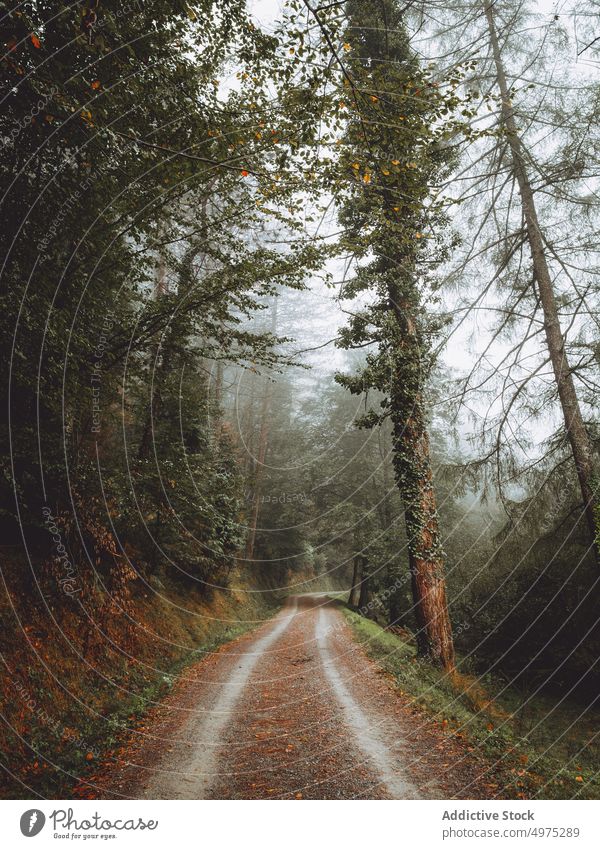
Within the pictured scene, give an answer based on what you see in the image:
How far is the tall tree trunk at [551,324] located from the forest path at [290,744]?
5.19m

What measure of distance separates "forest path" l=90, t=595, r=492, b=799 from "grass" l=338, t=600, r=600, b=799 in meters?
0.33

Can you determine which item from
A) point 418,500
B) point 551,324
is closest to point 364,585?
point 418,500

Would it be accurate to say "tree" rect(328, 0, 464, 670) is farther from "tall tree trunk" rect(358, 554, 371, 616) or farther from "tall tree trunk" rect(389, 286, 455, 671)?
"tall tree trunk" rect(358, 554, 371, 616)

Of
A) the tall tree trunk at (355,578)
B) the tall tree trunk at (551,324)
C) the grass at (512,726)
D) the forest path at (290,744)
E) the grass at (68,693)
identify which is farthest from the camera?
the tall tree trunk at (355,578)

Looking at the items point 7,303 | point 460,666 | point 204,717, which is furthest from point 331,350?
point 460,666

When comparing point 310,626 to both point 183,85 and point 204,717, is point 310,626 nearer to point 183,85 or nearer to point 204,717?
point 204,717

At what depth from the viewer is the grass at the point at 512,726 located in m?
3.94

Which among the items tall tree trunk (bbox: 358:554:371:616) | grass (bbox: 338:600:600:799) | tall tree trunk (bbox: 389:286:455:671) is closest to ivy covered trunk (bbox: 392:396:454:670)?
tall tree trunk (bbox: 389:286:455:671)

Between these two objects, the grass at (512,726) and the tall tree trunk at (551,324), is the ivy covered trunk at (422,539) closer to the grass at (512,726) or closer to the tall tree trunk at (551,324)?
the grass at (512,726)

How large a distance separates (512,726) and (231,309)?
32.2ft

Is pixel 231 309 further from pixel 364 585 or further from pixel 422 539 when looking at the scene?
pixel 364 585

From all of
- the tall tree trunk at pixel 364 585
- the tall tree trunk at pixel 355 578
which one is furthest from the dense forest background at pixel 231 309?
the tall tree trunk at pixel 355 578

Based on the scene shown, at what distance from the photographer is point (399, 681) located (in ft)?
23.0

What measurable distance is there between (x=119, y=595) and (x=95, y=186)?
776 centimetres
